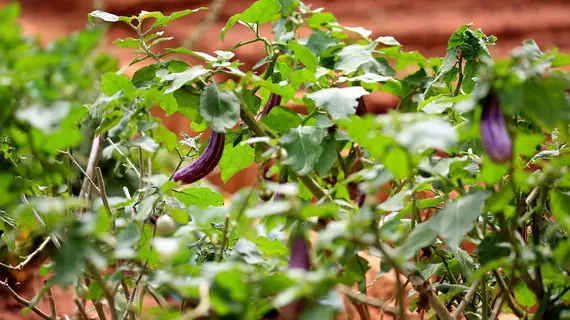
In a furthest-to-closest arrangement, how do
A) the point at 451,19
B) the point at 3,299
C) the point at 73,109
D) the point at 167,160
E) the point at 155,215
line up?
the point at 451,19 < the point at 3,299 < the point at 167,160 < the point at 155,215 < the point at 73,109

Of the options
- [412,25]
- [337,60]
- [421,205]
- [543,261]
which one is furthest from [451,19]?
[543,261]

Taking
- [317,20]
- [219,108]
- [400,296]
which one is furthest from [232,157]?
[400,296]

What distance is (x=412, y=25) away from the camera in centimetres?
237

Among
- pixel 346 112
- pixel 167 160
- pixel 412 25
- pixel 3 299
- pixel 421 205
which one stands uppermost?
pixel 346 112

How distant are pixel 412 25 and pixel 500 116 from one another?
194 centimetres

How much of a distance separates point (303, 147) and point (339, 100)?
66 millimetres

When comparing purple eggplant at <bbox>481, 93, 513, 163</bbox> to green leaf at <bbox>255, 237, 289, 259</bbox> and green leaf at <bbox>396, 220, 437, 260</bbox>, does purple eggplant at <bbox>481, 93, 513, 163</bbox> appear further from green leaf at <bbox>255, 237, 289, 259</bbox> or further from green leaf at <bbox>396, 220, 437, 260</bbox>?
green leaf at <bbox>255, 237, 289, 259</bbox>

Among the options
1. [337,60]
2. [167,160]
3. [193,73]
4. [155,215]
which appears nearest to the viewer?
[193,73]

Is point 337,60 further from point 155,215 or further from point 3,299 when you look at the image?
point 3,299

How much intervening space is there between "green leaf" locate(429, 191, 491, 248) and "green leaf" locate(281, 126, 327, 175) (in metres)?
0.17

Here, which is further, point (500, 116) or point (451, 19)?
point (451, 19)

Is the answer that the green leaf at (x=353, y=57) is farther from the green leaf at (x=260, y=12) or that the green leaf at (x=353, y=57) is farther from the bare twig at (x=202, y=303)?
the bare twig at (x=202, y=303)

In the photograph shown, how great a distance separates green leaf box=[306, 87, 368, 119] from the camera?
2.35 ft

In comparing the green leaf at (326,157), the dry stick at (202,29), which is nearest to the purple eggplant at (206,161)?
the green leaf at (326,157)
